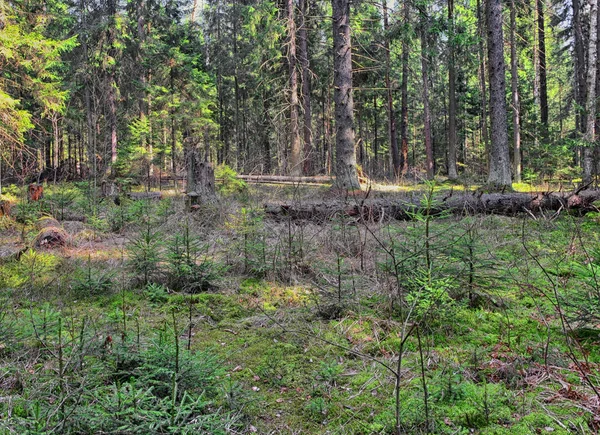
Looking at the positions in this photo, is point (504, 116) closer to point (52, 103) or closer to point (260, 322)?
point (260, 322)

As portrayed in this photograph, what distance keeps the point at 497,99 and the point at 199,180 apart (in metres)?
8.83

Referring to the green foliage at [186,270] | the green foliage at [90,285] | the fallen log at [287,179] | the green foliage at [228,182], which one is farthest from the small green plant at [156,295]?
the fallen log at [287,179]

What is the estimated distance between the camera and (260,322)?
3490mm

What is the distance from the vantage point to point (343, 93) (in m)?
10.3

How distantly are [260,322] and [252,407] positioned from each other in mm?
1344

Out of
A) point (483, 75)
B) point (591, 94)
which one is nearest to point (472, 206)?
point (591, 94)

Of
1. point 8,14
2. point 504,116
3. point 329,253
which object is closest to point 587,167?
point 504,116

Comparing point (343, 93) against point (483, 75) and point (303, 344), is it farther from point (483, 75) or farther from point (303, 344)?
point (483, 75)

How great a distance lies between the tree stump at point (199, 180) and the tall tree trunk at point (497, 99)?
26.7 feet

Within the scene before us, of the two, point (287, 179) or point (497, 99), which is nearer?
point (497, 99)

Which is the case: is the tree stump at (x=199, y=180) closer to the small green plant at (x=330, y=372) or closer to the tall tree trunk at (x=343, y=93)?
the tall tree trunk at (x=343, y=93)

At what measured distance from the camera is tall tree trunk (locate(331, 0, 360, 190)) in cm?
1024

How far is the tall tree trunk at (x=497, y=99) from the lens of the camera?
1088 cm

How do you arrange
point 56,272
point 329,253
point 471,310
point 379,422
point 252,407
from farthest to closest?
1. point 329,253
2. point 56,272
3. point 471,310
4. point 252,407
5. point 379,422
